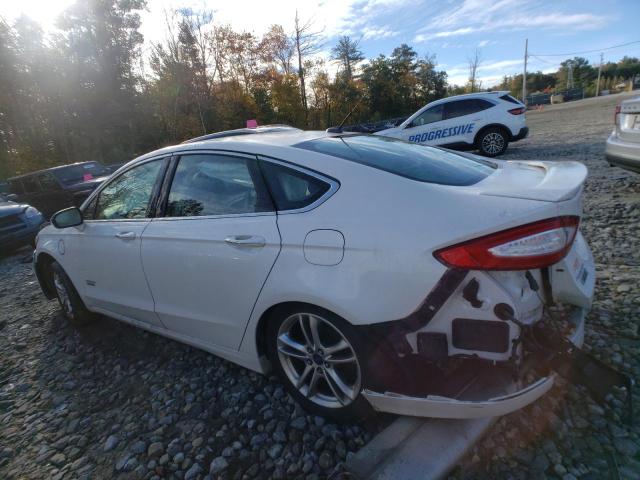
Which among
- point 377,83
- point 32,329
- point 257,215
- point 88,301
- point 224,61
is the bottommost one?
point 32,329

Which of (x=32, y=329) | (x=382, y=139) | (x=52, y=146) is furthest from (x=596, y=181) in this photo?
(x=52, y=146)

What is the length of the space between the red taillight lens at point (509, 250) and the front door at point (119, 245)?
2094mm

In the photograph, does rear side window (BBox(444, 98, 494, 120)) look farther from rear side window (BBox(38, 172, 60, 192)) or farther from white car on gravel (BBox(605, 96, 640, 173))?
rear side window (BBox(38, 172, 60, 192))

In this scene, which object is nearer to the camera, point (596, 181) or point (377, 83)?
point (596, 181)

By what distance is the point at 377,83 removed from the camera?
32219 millimetres

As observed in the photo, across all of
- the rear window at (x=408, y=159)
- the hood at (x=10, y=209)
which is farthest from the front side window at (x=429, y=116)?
the hood at (x=10, y=209)

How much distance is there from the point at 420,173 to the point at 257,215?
878mm

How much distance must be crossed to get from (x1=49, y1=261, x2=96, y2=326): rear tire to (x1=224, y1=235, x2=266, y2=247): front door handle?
7.89 ft

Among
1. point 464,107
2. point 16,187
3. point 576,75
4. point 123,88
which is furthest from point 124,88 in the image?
point 576,75

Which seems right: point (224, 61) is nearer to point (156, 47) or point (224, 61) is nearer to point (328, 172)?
point (156, 47)

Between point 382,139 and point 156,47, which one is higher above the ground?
point 156,47

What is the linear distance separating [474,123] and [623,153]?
5623mm

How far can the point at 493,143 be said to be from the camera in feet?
31.5

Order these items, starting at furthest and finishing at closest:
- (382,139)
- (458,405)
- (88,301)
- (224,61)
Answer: (224,61), (88,301), (382,139), (458,405)
